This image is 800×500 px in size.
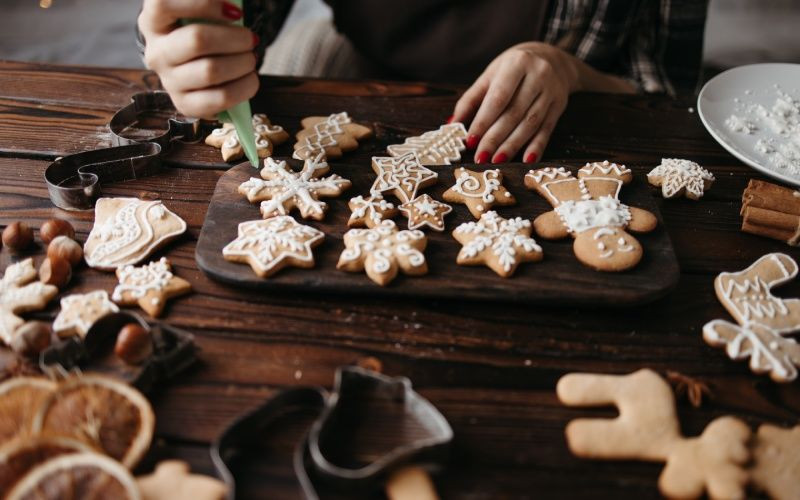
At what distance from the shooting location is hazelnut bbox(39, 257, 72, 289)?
98 centimetres

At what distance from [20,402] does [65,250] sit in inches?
11.7

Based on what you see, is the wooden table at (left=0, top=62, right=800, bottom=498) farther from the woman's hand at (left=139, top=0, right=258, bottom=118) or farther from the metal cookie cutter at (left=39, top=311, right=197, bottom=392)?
the woman's hand at (left=139, top=0, right=258, bottom=118)

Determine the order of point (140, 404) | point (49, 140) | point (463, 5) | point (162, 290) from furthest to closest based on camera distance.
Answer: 1. point (463, 5)
2. point (49, 140)
3. point (162, 290)
4. point (140, 404)

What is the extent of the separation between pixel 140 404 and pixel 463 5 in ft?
4.47

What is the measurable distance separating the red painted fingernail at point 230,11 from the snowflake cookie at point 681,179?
2.66ft

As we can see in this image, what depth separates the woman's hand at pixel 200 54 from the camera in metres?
1.07

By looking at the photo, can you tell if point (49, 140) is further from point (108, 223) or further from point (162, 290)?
point (162, 290)

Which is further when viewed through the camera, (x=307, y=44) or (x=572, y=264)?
(x=307, y=44)

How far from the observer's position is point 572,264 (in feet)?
3.36

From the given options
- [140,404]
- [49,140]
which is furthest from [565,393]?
[49,140]

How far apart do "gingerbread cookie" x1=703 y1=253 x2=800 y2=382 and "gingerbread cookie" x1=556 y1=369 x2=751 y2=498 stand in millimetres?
119

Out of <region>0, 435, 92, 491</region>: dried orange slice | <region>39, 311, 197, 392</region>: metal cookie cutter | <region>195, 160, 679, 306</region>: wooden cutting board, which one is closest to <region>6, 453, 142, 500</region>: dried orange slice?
<region>0, 435, 92, 491</region>: dried orange slice

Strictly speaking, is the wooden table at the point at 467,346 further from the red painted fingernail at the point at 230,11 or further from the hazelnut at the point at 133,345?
the red painted fingernail at the point at 230,11

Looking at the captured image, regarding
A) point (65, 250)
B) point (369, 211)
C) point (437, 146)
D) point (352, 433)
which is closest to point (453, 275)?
point (369, 211)
